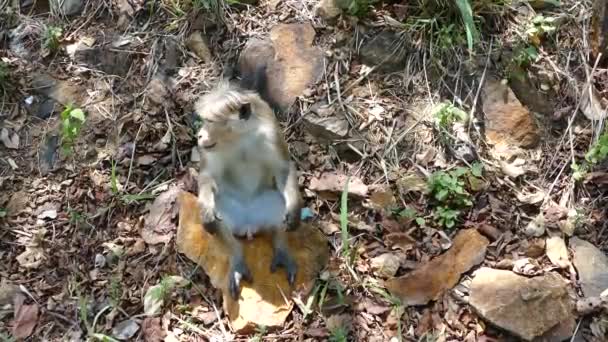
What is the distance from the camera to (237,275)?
5203 millimetres

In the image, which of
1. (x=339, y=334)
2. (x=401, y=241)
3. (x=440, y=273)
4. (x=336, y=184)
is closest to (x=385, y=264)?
(x=401, y=241)

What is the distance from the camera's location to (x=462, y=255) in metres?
5.07

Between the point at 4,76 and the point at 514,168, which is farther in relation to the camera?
the point at 4,76

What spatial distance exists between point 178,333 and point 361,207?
5.08 feet

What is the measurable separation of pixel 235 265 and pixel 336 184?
944 millimetres

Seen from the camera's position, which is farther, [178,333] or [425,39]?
[425,39]

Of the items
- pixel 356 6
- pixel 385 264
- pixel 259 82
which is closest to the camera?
pixel 385 264

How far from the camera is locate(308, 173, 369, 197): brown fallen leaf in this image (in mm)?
5441

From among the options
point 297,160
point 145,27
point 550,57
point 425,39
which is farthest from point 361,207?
point 145,27

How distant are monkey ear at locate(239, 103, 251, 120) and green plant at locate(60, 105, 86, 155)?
118 cm

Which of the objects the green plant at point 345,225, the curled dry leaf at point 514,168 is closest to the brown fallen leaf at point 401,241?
the green plant at point 345,225

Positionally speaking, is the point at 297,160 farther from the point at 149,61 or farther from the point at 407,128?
the point at 149,61

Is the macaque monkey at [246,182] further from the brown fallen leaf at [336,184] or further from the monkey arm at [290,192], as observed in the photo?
the brown fallen leaf at [336,184]

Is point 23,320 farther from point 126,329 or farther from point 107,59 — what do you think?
point 107,59
